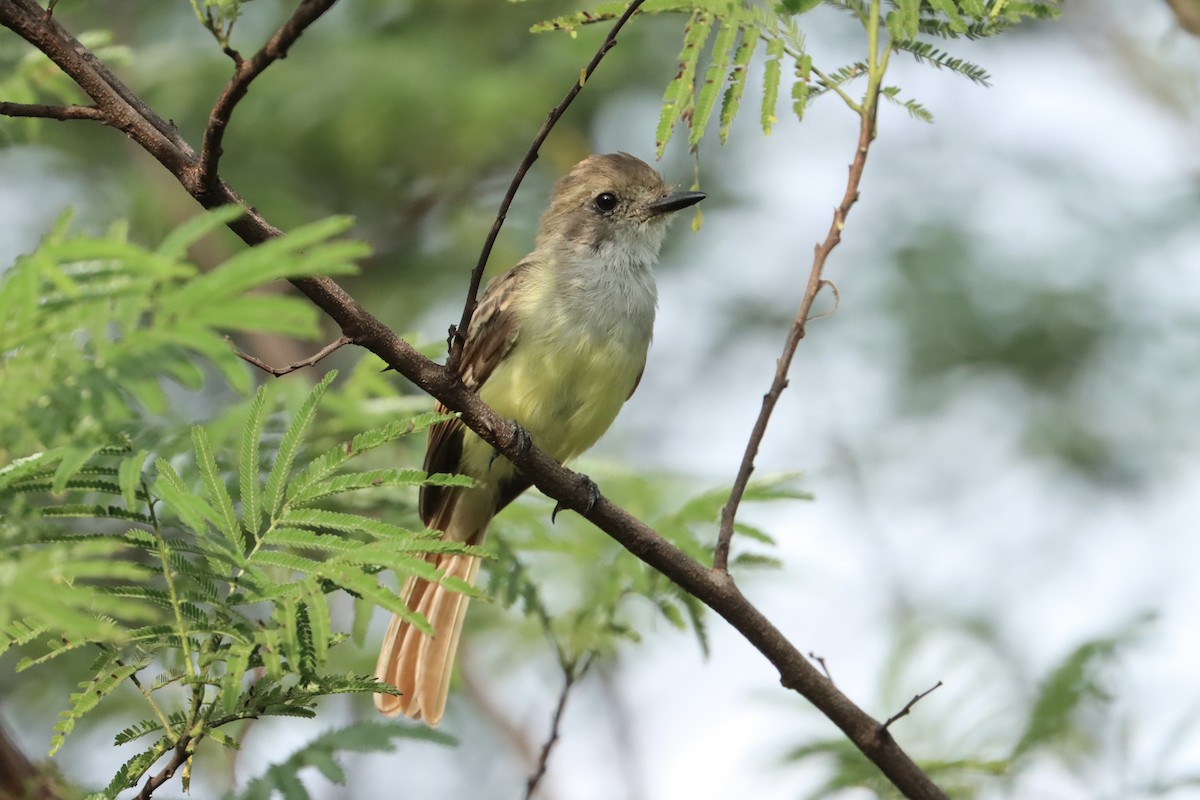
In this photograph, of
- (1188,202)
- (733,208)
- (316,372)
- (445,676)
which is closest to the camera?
(445,676)

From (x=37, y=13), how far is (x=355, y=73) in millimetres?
5559

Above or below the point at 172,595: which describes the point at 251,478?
above

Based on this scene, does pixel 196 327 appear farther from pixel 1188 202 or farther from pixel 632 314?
pixel 1188 202

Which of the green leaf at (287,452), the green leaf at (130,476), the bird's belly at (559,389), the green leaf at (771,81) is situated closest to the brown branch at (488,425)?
the green leaf at (287,452)

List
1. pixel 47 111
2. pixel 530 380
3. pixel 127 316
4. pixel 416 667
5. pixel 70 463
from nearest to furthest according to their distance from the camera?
pixel 127 316, pixel 70 463, pixel 47 111, pixel 416 667, pixel 530 380

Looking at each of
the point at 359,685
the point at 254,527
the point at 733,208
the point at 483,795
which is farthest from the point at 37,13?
the point at 733,208

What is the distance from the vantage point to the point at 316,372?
7.89 m

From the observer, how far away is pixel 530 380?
5.10m

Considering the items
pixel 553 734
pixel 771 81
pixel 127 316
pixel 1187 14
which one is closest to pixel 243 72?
pixel 127 316

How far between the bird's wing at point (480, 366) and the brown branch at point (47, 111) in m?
2.40

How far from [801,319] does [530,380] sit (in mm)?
1793

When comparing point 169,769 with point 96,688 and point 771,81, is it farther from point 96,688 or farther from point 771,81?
point 771,81

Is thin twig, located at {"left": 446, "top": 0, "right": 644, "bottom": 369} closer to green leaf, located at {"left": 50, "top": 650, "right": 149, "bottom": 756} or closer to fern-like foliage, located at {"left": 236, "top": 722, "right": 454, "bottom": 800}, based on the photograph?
green leaf, located at {"left": 50, "top": 650, "right": 149, "bottom": 756}

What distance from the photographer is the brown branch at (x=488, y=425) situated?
9.12 feet
